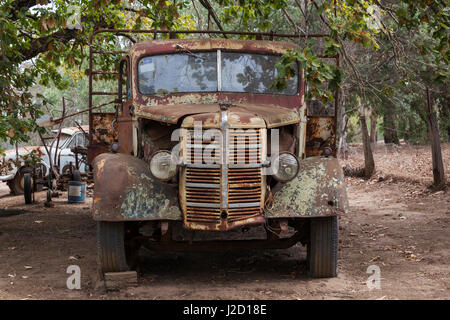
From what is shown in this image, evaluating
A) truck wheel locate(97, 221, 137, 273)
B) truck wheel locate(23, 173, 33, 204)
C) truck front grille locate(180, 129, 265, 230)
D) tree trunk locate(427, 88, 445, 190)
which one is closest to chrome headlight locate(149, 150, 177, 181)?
truck front grille locate(180, 129, 265, 230)

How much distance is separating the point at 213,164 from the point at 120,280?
1.48 metres

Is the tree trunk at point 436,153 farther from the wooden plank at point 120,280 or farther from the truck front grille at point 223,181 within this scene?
the wooden plank at point 120,280

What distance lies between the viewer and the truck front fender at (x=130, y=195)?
17.5ft

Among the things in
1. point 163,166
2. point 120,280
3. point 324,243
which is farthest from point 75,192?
point 324,243

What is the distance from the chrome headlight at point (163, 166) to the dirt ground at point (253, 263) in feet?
3.53

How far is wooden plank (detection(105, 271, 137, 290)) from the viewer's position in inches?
214

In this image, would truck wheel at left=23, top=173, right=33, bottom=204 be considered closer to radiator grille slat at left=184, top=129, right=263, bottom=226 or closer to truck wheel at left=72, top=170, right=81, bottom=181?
truck wheel at left=72, top=170, right=81, bottom=181

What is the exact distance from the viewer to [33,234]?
8844 millimetres

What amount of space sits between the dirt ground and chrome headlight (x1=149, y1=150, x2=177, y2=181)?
1076 mm

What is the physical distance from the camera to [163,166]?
535 cm

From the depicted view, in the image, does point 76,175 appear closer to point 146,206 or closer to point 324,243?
point 146,206

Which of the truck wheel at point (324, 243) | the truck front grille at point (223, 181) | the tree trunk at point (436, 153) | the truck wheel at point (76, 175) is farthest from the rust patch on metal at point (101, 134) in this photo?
the tree trunk at point (436, 153)
